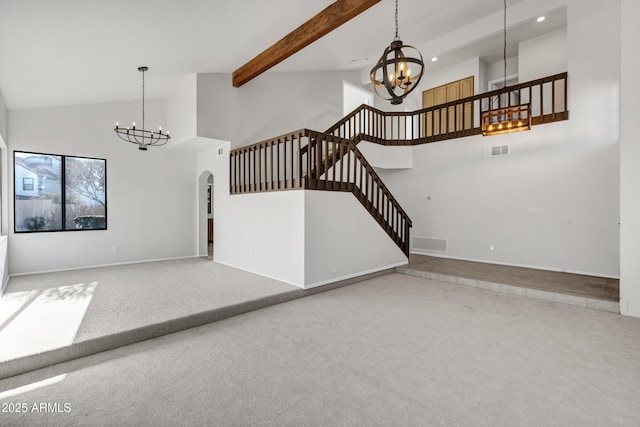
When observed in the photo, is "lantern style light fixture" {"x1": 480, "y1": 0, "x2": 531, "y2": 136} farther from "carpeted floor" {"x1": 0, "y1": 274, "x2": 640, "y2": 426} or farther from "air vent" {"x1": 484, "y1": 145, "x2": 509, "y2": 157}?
"carpeted floor" {"x1": 0, "y1": 274, "x2": 640, "y2": 426}

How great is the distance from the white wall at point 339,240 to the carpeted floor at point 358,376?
121cm

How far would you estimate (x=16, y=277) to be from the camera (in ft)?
17.6

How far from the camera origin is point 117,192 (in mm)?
6625

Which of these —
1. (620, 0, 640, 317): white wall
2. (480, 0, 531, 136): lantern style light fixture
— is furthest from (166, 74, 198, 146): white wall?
(620, 0, 640, 317): white wall

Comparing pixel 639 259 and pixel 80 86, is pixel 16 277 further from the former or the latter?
pixel 639 259

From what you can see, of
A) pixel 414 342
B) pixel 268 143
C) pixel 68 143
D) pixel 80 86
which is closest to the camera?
pixel 414 342

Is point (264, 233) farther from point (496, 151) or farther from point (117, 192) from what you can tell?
point (496, 151)

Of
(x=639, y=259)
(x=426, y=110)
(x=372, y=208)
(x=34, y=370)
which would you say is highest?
(x=426, y=110)

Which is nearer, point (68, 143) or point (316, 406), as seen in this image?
point (316, 406)

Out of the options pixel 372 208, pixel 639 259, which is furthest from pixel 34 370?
pixel 639 259

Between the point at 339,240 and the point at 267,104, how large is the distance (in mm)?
4147

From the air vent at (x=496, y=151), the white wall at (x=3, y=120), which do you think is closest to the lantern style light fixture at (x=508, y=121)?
the air vent at (x=496, y=151)

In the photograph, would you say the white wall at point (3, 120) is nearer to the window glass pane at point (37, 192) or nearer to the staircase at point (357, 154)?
the window glass pane at point (37, 192)

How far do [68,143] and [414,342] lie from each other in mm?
7296
